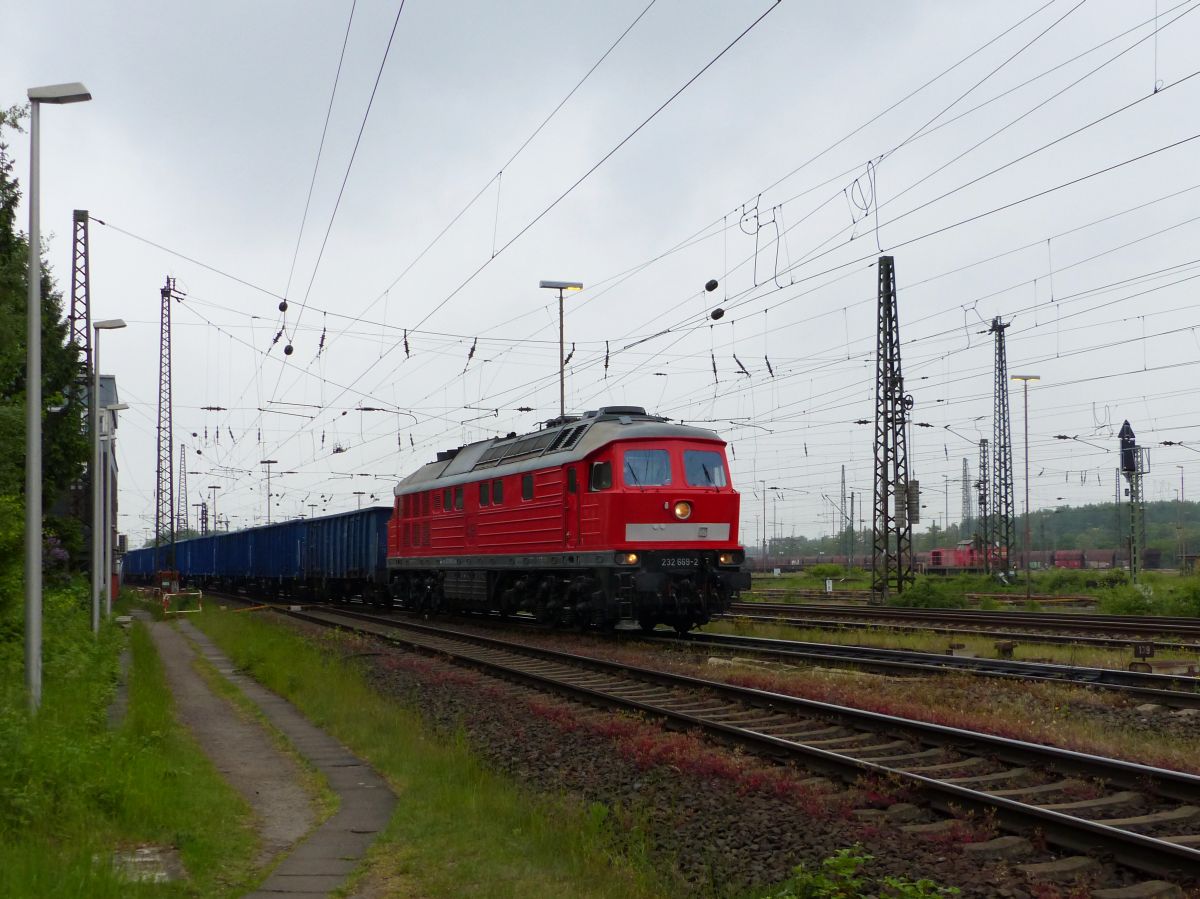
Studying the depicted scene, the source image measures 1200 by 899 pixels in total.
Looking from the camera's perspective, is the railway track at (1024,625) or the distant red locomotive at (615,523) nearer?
the distant red locomotive at (615,523)

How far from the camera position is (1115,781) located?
7906 millimetres

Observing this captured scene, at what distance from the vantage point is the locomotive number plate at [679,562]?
18953 mm

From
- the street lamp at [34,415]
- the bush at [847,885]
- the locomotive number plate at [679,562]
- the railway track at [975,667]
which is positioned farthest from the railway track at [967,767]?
the street lamp at [34,415]

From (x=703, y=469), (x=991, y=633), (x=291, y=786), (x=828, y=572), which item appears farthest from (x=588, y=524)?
(x=828, y=572)

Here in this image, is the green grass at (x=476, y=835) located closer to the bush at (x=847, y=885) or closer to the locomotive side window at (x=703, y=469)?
the bush at (x=847, y=885)

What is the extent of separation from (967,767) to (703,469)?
11.6m

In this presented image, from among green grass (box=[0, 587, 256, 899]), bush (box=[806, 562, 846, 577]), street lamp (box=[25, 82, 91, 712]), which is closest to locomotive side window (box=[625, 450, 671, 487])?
green grass (box=[0, 587, 256, 899])

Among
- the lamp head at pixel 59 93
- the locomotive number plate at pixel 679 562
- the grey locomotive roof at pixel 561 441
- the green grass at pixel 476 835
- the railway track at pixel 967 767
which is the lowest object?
the green grass at pixel 476 835

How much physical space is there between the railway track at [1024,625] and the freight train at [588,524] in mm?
5048

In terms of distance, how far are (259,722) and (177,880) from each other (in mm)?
7169

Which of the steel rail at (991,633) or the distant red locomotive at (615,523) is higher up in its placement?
the distant red locomotive at (615,523)

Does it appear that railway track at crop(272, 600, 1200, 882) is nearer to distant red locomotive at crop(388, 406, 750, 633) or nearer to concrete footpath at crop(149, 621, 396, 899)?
concrete footpath at crop(149, 621, 396, 899)

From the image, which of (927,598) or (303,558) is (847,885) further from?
(303,558)

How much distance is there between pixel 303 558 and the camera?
146 ft
